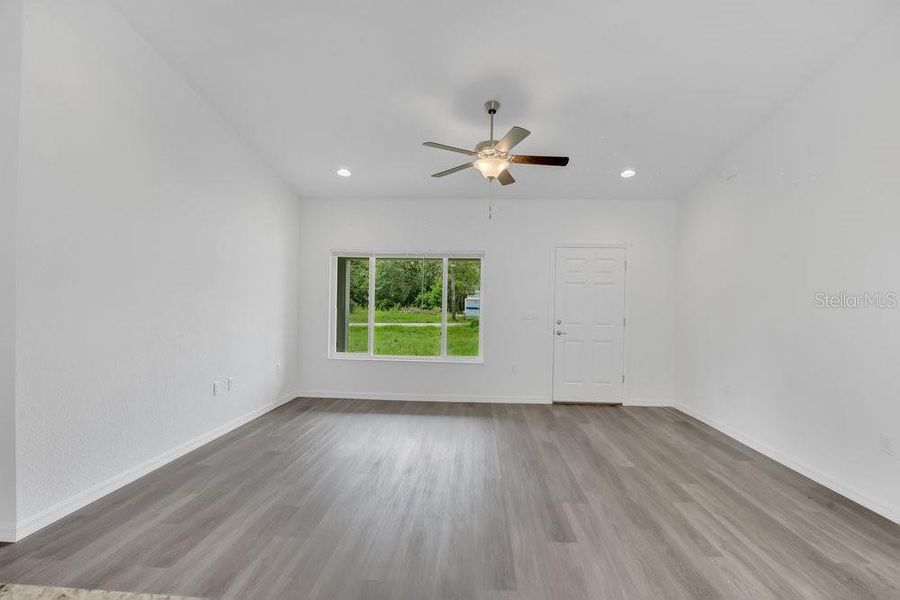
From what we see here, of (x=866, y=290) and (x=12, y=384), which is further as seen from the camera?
(x=866, y=290)

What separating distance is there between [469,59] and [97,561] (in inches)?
143

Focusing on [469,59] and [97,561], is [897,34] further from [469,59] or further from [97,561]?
[97,561]

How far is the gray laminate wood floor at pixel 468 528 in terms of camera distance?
5.81 feet

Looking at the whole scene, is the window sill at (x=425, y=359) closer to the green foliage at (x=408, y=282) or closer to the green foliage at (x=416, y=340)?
the green foliage at (x=416, y=340)

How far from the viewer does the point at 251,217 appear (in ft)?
13.7

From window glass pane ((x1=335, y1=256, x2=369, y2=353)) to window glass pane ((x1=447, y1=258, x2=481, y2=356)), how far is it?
1146 millimetres

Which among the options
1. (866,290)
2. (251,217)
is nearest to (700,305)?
(866,290)

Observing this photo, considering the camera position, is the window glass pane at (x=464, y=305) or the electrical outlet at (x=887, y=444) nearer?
the electrical outlet at (x=887, y=444)

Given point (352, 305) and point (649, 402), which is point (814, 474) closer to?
point (649, 402)

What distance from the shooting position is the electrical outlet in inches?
94.7

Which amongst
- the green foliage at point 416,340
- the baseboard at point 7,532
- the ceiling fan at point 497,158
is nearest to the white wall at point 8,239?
the baseboard at point 7,532

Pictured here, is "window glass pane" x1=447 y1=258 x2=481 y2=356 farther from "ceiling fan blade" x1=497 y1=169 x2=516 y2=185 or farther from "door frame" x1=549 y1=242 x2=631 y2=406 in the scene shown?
"ceiling fan blade" x1=497 y1=169 x2=516 y2=185

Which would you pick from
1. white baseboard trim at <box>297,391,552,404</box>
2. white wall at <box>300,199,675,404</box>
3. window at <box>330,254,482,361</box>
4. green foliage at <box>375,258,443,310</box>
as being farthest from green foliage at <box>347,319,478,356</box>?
white baseboard trim at <box>297,391,552,404</box>

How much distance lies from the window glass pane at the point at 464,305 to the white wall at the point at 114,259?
250 centimetres
